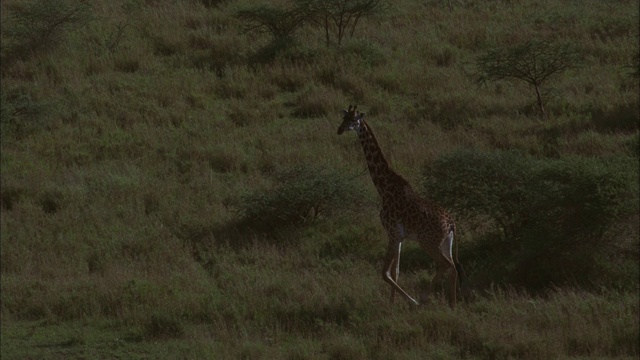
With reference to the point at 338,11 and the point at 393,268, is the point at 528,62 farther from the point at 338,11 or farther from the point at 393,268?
the point at 393,268

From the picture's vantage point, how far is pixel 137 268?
12.0m

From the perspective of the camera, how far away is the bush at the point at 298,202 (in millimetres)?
13148

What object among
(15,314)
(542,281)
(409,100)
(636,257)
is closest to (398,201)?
(542,281)

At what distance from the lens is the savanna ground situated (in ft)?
32.5

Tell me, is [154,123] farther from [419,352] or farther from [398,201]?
[419,352]

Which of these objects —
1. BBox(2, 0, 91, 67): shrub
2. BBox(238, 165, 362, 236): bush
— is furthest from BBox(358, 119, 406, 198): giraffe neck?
BBox(2, 0, 91, 67): shrub

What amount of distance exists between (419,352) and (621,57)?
36.3ft

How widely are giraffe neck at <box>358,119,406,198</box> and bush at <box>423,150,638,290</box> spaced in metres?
1.33

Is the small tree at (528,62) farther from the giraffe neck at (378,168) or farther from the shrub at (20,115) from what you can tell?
the shrub at (20,115)

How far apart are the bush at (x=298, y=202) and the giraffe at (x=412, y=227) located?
6.95 ft

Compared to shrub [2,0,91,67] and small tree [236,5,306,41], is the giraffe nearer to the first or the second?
small tree [236,5,306,41]

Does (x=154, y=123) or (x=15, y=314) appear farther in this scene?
(x=154, y=123)

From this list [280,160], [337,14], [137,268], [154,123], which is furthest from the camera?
[337,14]

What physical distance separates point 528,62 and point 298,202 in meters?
5.79
